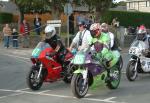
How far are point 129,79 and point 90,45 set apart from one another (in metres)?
2.66

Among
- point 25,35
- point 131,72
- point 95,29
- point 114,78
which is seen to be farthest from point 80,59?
point 25,35

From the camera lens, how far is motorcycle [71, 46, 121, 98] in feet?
35.3

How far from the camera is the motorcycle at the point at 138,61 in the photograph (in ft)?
45.3

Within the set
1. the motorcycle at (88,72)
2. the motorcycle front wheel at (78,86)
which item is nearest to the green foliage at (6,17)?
the motorcycle at (88,72)

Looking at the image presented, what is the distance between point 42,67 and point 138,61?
124 inches

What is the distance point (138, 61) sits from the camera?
13.9 meters

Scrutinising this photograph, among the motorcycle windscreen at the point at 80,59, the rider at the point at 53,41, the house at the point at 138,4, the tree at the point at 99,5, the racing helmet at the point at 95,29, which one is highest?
the house at the point at 138,4

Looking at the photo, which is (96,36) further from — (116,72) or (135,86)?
(135,86)

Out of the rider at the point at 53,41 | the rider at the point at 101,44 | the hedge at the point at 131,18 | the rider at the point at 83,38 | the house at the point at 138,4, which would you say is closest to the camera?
the rider at the point at 83,38

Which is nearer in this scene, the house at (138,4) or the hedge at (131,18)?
the hedge at (131,18)

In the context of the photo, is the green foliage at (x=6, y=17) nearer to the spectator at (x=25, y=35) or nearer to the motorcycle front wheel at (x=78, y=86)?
the spectator at (x=25, y=35)

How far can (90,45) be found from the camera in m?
11.6

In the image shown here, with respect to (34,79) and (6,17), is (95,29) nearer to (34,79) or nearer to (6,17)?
(34,79)

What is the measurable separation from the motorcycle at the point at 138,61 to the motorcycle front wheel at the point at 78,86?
297 centimetres
